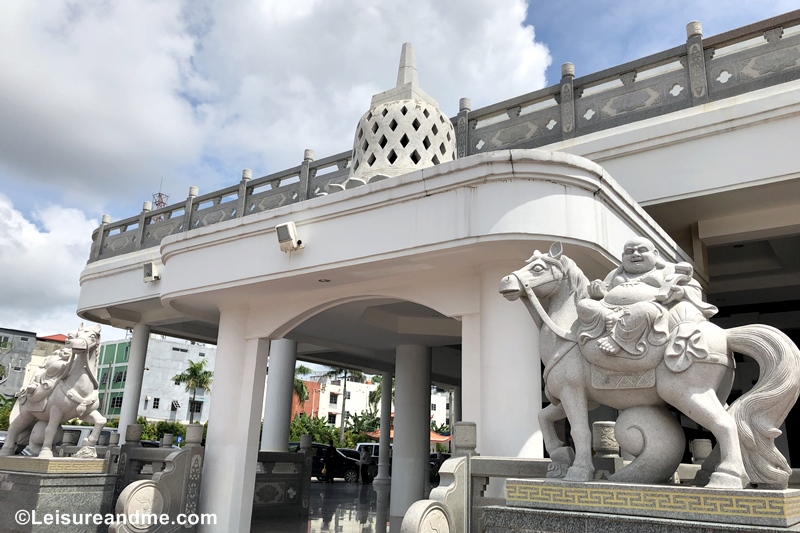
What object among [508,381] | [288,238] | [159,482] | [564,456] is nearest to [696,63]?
[508,381]

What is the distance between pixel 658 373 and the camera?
4395mm

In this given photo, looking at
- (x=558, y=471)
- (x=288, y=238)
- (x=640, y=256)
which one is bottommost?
(x=558, y=471)

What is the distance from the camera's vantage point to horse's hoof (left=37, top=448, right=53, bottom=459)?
9130 millimetres

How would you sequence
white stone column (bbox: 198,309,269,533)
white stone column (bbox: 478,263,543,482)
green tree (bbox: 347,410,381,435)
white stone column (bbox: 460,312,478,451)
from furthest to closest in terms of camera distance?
1. green tree (bbox: 347,410,381,435)
2. white stone column (bbox: 198,309,269,533)
3. white stone column (bbox: 460,312,478,451)
4. white stone column (bbox: 478,263,543,482)

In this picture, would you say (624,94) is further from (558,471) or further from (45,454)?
(45,454)

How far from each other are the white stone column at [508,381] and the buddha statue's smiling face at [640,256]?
246 centimetres

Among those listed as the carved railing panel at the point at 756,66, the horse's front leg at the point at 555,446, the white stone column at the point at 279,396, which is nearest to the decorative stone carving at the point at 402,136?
the carved railing panel at the point at 756,66

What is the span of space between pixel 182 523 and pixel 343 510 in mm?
5640

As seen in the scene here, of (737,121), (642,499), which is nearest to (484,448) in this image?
(642,499)

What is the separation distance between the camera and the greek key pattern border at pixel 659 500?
373 centimetres

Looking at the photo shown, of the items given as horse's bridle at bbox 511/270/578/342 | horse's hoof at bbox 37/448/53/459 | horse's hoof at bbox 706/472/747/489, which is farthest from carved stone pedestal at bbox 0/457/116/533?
horse's hoof at bbox 706/472/747/489

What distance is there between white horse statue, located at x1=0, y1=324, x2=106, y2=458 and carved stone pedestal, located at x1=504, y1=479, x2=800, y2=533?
Result: 7512mm

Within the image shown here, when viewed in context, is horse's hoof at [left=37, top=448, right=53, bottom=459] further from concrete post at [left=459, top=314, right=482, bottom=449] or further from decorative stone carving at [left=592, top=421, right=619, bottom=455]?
decorative stone carving at [left=592, top=421, right=619, bottom=455]

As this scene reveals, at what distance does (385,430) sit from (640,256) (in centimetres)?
1636
